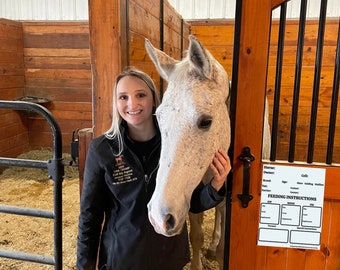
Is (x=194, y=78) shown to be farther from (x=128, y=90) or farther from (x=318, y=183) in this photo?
(x=318, y=183)

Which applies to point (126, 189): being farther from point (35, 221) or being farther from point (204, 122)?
point (35, 221)

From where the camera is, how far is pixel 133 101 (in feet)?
3.65

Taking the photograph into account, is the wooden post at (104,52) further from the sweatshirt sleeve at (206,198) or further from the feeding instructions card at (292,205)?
the feeding instructions card at (292,205)

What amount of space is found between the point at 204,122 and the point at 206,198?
293 millimetres

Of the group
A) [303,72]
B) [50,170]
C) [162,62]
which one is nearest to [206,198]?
[162,62]

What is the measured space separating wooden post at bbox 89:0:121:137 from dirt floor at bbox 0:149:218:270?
59cm

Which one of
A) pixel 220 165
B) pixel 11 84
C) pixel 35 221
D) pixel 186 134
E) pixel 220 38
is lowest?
pixel 35 221

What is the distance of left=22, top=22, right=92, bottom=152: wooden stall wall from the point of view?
3.99 metres

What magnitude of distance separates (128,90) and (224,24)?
278 centimetres

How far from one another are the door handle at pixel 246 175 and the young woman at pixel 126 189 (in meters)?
0.07

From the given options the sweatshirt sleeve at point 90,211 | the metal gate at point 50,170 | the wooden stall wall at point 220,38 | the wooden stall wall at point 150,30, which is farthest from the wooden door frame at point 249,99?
the wooden stall wall at point 220,38

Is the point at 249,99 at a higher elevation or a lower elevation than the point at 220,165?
higher

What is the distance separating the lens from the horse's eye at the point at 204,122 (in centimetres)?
92

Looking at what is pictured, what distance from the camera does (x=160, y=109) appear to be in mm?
988
